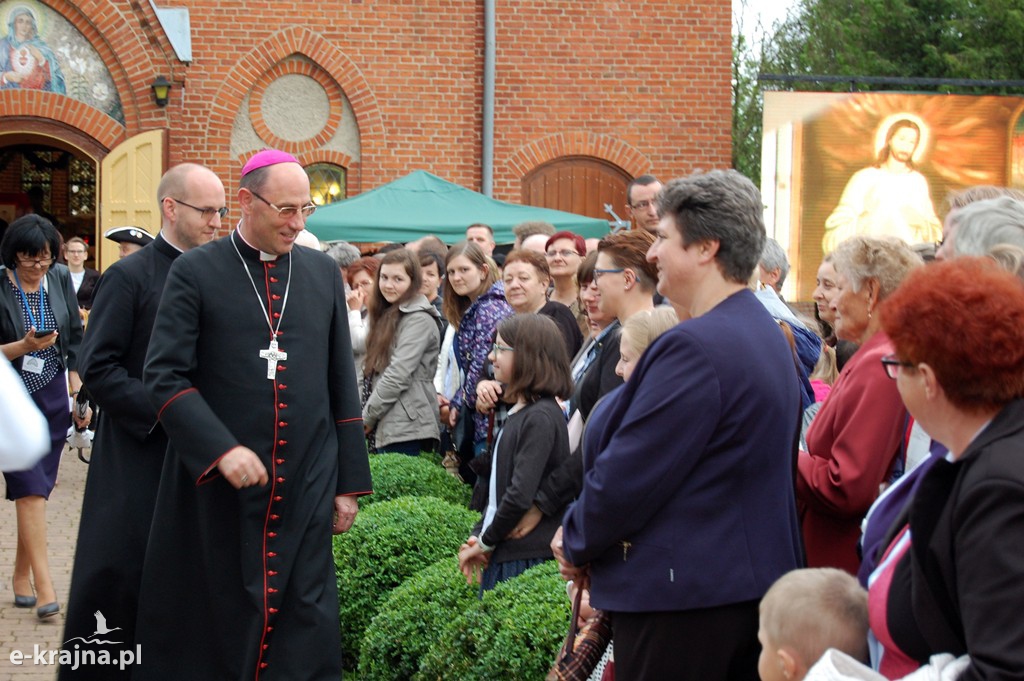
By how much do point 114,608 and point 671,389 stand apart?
8.69 feet

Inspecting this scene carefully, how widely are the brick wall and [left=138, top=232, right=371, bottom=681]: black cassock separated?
1248cm

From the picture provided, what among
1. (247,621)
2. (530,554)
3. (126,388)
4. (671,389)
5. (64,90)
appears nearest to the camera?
(671,389)

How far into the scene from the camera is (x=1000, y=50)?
73.6 feet

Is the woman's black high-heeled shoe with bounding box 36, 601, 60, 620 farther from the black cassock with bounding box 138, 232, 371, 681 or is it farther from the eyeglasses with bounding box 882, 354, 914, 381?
the eyeglasses with bounding box 882, 354, 914, 381

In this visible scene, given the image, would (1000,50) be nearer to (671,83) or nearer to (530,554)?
(671,83)

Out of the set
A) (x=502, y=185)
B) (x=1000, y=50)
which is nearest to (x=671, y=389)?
(x=502, y=185)

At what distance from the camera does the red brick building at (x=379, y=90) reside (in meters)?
16.4

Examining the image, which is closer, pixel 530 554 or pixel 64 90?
pixel 530 554

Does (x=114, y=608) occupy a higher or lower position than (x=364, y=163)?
lower

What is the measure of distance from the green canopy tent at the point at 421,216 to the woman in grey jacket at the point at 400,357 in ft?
16.8

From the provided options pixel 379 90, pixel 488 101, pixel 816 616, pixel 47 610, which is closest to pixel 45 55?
pixel 379 90

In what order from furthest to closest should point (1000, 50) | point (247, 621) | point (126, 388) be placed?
point (1000, 50) < point (126, 388) < point (247, 621)

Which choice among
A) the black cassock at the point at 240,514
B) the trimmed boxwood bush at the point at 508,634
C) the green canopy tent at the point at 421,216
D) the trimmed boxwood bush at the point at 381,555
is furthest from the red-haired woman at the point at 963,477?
the green canopy tent at the point at 421,216

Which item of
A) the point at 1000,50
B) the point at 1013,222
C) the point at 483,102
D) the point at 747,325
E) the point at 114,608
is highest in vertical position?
the point at 1000,50
